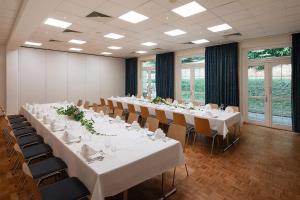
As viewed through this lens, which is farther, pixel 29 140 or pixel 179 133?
pixel 29 140

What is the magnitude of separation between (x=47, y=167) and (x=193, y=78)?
794 cm

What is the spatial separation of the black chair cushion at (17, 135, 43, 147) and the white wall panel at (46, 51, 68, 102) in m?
6.51

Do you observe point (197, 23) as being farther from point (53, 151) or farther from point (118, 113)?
point (53, 151)

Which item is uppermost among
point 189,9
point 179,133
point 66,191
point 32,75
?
point 189,9

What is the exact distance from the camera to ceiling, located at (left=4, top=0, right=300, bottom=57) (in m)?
3.97

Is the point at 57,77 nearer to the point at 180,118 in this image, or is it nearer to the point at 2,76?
the point at 2,76

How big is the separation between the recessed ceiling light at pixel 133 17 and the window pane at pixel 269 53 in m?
4.74

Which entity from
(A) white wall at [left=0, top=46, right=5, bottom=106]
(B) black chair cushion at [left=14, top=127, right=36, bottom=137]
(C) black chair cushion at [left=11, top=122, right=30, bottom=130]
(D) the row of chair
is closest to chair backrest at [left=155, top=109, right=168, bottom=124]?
(D) the row of chair

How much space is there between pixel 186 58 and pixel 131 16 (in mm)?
5524

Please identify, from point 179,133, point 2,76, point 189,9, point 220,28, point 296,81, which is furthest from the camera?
point 2,76

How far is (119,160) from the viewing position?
2240mm

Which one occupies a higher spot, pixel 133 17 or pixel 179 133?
pixel 133 17

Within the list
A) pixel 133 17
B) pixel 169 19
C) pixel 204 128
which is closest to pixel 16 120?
pixel 133 17

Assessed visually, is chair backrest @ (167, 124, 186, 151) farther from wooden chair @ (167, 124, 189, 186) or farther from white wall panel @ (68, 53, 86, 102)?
white wall panel @ (68, 53, 86, 102)
